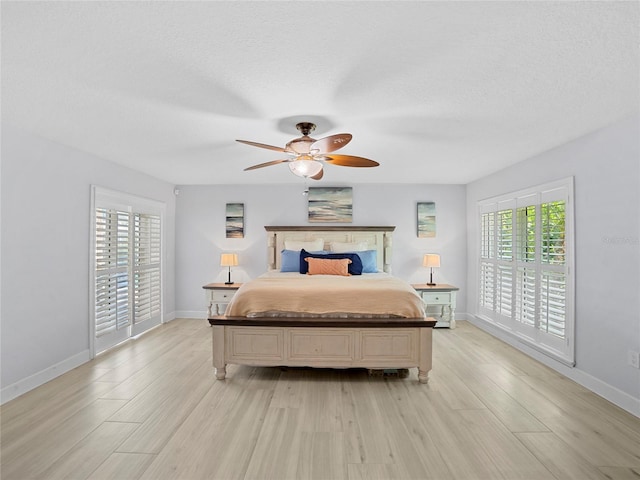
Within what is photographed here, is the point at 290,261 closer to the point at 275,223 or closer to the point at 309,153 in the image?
the point at 275,223

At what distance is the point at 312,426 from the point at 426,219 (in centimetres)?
411

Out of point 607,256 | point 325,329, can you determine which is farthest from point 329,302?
point 607,256

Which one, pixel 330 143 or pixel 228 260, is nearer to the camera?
pixel 330 143

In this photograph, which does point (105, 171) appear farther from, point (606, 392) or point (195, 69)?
point (606, 392)

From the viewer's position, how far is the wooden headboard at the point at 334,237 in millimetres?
5488

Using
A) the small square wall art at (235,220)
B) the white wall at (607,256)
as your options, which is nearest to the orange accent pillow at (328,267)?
the small square wall art at (235,220)

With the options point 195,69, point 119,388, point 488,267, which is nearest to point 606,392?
point 488,267

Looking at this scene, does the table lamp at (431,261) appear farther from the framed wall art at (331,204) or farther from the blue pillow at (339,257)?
the framed wall art at (331,204)

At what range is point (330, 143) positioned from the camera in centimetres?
253

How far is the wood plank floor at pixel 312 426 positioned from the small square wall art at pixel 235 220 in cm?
261

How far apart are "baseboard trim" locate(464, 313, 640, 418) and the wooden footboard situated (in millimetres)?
1411

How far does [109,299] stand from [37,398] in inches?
55.6

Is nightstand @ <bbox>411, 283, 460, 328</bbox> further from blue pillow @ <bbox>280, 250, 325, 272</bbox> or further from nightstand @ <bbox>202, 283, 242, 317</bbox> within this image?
nightstand @ <bbox>202, 283, 242, 317</bbox>

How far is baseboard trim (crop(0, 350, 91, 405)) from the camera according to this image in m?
2.73
